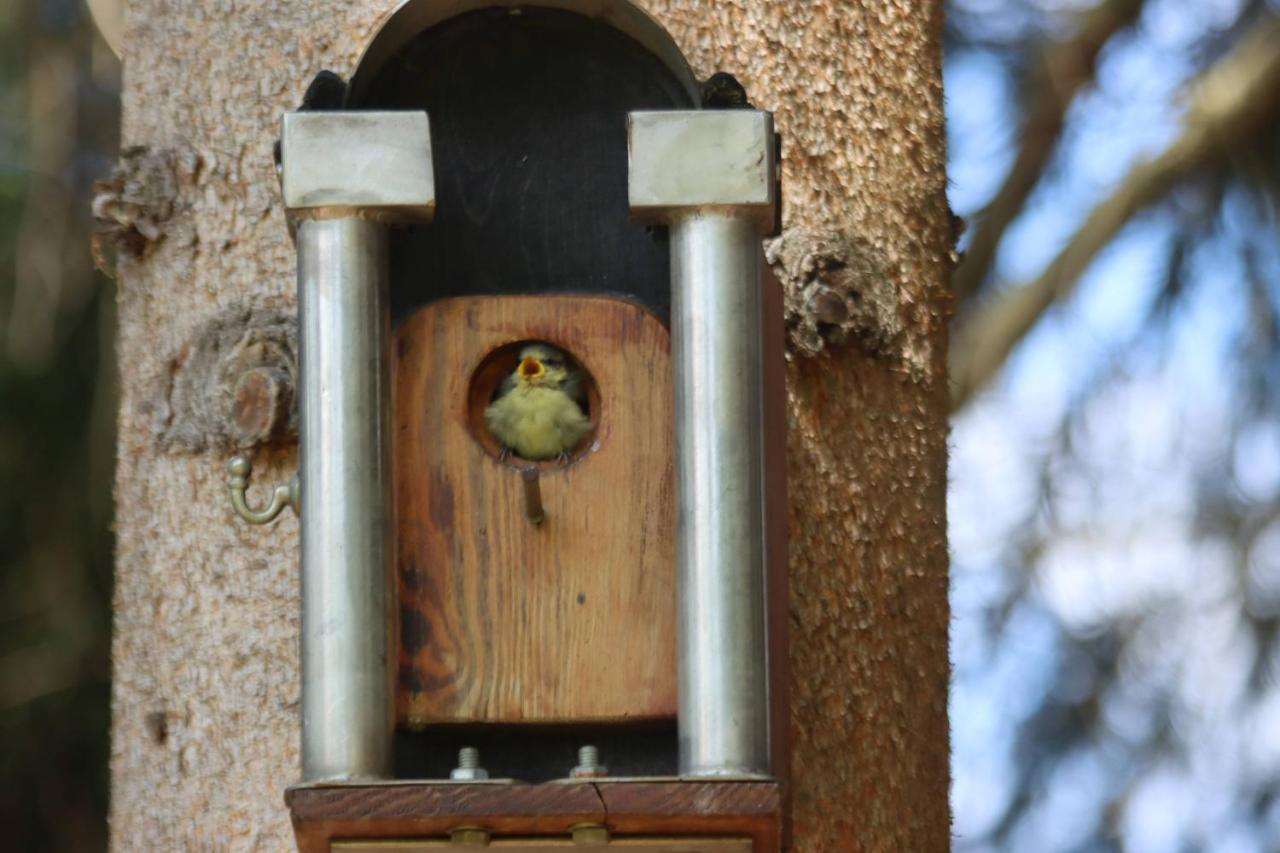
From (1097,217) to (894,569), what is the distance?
1790 millimetres

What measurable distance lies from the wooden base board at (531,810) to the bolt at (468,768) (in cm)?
5

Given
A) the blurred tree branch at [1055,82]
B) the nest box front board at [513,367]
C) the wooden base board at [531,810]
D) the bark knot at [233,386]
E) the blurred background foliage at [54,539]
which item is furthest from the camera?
the blurred tree branch at [1055,82]

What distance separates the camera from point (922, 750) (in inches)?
93.3

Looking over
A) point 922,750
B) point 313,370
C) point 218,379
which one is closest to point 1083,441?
point 922,750

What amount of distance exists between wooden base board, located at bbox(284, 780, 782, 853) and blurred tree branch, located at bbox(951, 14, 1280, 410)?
2229 mm

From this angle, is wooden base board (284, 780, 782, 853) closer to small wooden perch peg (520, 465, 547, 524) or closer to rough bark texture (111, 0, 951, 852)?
small wooden perch peg (520, 465, 547, 524)

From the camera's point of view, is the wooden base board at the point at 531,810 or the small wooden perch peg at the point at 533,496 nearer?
the wooden base board at the point at 531,810

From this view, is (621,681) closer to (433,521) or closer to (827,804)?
(433,521)

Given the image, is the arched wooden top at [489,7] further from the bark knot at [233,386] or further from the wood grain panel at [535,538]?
the bark knot at [233,386]

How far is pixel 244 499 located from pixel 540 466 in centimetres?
28

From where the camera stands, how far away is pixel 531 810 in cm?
171

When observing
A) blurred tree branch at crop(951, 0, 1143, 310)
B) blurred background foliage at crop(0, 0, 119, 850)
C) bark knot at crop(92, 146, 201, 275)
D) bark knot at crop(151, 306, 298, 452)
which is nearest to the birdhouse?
bark knot at crop(151, 306, 298, 452)

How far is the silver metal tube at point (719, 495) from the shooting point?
1851 mm

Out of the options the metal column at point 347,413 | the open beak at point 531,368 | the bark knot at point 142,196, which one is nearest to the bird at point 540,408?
the open beak at point 531,368
